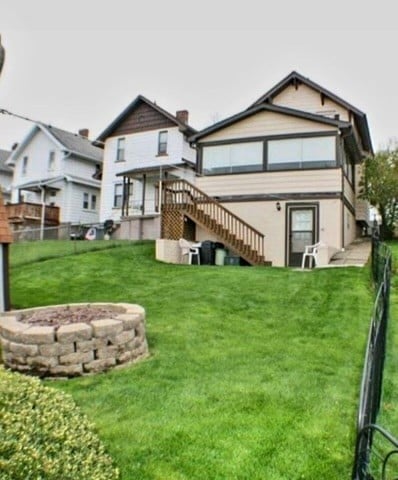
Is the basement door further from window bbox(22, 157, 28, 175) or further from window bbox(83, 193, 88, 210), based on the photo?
window bbox(22, 157, 28, 175)

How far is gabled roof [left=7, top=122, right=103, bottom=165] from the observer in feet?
89.1

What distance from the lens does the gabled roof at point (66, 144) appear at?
89.1ft

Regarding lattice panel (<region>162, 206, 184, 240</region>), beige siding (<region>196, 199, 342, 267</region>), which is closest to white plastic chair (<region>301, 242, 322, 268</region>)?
beige siding (<region>196, 199, 342, 267</region>)

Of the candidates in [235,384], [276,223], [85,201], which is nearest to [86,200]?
[85,201]

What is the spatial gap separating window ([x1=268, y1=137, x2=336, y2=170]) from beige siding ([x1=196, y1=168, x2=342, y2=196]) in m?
0.26

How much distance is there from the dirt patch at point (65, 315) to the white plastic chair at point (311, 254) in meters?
8.85

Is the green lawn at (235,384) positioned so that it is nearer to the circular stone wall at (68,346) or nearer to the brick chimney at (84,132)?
the circular stone wall at (68,346)

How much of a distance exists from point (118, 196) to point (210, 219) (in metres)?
11.6

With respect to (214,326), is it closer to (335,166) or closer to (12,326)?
(12,326)

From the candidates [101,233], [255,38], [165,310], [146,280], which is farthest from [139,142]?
[165,310]

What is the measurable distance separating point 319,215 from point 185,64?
8.82 meters

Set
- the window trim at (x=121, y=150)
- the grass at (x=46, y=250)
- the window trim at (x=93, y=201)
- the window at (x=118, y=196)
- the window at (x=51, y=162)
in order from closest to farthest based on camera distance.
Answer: the grass at (x=46, y=250), the window at (x=118, y=196), the window trim at (x=121, y=150), the window at (x=51, y=162), the window trim at (x=93, y=201)

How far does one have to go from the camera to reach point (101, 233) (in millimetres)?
23953

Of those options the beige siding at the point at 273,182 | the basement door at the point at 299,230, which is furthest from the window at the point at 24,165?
the basement door at the point at 299,230
